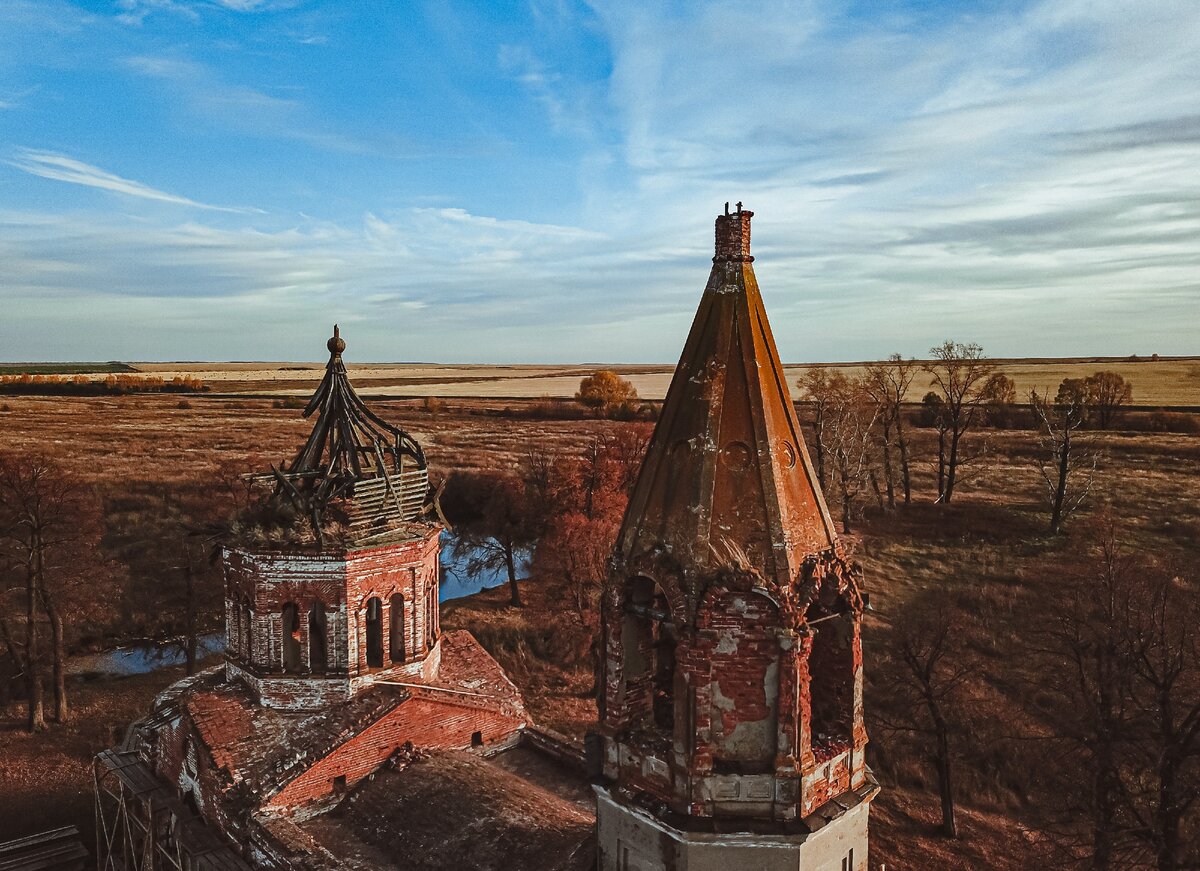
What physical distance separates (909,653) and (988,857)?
508 centimetres

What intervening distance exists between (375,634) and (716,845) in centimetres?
1034

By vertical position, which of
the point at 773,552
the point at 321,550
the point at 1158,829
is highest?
the point at 773,552

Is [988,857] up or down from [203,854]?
down

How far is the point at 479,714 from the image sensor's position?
15.5 m

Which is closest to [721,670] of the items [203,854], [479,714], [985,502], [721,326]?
[721,326]

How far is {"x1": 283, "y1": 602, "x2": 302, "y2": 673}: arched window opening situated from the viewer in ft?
50.0

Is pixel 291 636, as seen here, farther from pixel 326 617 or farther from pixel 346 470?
pixel 346 470

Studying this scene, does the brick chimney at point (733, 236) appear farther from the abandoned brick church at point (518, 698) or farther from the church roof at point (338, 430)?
the church roof at point (338, 430)

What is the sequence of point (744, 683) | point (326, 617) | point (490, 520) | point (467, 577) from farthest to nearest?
point (467, 577) → point (490, 520) → point (326, 617) → point (744, 683)

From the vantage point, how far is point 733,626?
8.04 m

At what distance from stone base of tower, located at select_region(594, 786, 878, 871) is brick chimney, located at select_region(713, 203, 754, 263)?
21.1 feet

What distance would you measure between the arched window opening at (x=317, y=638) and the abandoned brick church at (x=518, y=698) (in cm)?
6

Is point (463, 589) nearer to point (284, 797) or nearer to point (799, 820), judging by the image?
point (284, 797)

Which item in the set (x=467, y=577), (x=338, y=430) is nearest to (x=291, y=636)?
(x=338, y=430)
